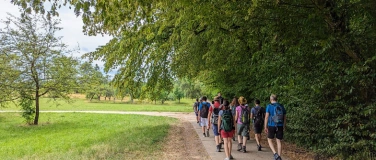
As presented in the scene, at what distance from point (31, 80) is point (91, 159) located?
1495 cm

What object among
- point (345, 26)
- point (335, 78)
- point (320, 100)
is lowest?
point (320, 100)

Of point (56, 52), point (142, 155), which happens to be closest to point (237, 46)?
point (142, 155)

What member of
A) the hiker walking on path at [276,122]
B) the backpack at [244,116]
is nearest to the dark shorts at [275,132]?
the hiker walking on path at [276,122]

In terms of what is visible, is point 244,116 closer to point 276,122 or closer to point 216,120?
point 216,120

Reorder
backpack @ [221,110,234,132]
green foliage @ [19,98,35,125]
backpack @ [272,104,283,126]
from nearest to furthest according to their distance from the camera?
backpack @ [272,104,283,126], backpack @ [221,110,234,132], green foliage @ [19,98,35,125]

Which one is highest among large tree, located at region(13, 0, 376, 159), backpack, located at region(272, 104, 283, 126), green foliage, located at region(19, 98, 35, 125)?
large tree, located at region(13, 0, 376, 159)

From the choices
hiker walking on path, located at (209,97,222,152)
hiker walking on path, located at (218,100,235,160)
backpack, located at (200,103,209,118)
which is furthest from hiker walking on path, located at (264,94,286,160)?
backpack, located at (200,103,209,118)

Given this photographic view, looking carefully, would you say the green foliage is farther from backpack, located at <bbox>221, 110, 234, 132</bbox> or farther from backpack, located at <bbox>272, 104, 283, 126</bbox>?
backpack, located at <bbox>272, 104, 283, 126</bbox>

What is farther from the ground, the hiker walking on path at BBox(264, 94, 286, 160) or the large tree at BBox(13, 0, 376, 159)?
the large tree at BBox(13, 0, 376, 159)

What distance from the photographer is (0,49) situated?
17.7 meters

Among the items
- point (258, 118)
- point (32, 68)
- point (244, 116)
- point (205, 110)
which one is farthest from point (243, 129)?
point (32, 68)

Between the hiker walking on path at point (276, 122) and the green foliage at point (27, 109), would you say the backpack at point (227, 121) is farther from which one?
the green foliage at point (27, 109)

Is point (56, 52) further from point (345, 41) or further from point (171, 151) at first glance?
point (345, 41)

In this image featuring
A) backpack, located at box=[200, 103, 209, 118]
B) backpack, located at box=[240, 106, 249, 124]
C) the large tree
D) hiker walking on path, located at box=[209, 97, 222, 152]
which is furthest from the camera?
backpack, located at box=[200, 103, 209, 118]
